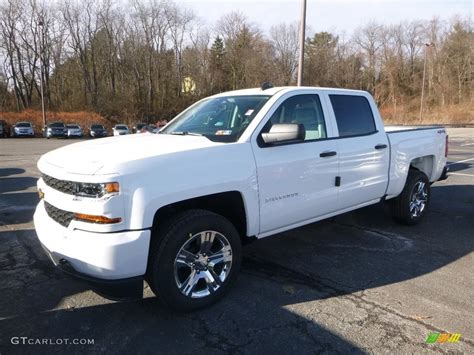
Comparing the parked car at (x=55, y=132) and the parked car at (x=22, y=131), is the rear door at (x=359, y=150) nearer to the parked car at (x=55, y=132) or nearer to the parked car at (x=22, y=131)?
the parked car at (x=55, y=132)

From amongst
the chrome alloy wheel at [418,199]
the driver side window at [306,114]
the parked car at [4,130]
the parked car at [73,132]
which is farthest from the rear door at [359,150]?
the parked car at [4,130]

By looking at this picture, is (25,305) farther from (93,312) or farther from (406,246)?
(406,246)

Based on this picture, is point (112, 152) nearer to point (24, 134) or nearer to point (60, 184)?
point (60, 184)

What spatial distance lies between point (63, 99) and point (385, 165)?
66911 mm

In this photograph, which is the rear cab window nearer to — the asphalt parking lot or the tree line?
the asphalt parking lot

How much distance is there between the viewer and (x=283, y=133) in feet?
12.2

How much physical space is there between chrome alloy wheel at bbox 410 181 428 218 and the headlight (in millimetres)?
4490

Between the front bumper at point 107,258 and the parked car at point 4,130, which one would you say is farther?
the parked car at point 4,130

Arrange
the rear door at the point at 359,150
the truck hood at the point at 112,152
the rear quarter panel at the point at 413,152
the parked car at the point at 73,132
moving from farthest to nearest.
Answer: the parked car at the point at 73,132, the rear quarter panel at the point at 413,152, the rear door at the point at 359,150, the truck hood at the point at 112,152

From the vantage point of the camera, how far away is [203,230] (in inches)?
136

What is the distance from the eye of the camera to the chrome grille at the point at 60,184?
124 inches

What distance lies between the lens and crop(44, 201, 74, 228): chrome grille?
319 centimetres

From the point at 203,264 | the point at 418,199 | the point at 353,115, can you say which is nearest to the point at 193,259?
the point at 203,264

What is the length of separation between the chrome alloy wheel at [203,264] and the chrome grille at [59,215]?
0.89 metres
